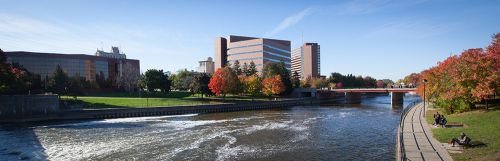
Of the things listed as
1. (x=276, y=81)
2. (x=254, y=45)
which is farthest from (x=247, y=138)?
(x=254, y=45)

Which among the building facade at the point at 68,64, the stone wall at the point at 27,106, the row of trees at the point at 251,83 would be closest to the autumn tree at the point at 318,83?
the row of trees at the point at 251,83

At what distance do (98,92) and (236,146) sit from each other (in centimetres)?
11216

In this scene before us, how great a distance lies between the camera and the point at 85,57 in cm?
13962

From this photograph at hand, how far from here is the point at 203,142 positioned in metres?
40.7

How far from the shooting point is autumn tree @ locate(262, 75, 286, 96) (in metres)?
118

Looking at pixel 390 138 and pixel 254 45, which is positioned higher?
pixel 254 45

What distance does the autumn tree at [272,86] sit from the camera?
11781cm

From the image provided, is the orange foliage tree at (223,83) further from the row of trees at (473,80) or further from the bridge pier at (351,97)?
the row of trees at (473,80)

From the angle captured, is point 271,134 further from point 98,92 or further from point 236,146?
point 98,92

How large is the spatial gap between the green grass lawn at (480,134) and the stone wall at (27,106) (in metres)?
63.3

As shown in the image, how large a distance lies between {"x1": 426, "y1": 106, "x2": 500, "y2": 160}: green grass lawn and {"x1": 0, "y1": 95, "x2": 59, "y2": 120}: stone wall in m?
63.3

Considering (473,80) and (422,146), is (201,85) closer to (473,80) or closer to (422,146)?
(473,80)

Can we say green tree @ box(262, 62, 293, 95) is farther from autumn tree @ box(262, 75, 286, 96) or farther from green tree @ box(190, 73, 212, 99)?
green tree @ box(190, 73, 212, 99)

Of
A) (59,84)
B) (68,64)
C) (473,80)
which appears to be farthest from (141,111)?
(68,64)
